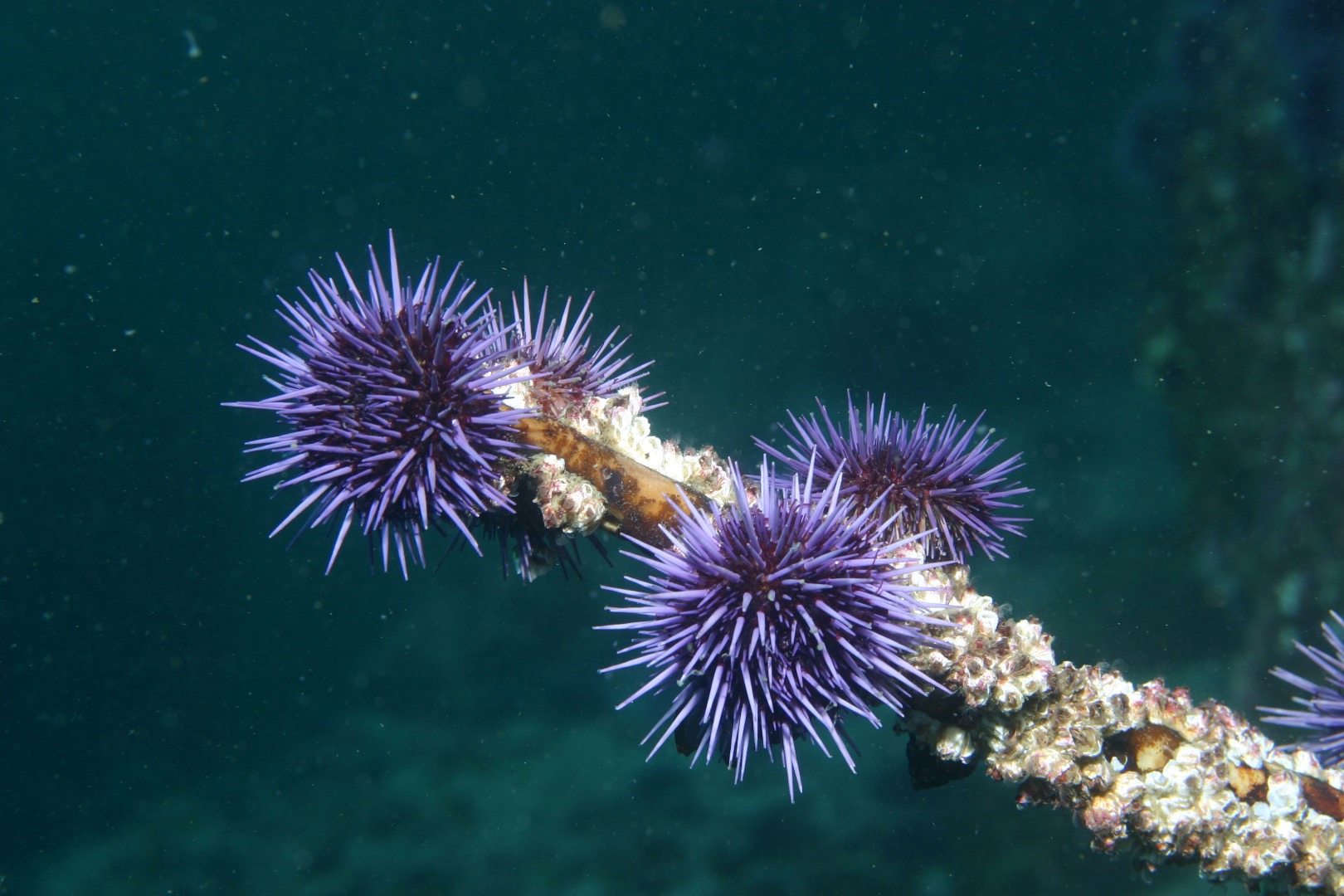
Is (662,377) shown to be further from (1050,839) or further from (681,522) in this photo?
(681,522)

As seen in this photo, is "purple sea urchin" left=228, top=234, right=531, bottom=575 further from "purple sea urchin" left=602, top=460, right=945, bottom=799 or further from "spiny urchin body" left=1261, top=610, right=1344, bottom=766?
"spiny urchin body" left=1261, top=610, right=1344, bottom=766

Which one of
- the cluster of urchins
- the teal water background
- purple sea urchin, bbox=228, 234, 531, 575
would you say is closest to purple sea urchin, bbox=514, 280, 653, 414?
the cluster of urchins

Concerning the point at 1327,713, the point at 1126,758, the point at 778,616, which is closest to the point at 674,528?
the point at 778,616

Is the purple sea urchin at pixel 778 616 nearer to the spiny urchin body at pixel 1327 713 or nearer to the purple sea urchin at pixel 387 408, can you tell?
the purple sea urchin at pixel 387 408

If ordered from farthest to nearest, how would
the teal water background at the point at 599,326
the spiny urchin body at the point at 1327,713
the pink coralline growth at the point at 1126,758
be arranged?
the teal water background at the point at 599,326, the spiny urchin body at the point at 1327,713, the pink coralline growth at the point at 1126,758

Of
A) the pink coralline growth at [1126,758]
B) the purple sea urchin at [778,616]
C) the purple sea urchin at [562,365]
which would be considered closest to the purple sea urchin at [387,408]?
the purple sea urchin at [562,365]

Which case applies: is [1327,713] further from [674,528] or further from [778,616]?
[674,528]

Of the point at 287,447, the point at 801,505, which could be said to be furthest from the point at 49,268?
the point at 801,505
